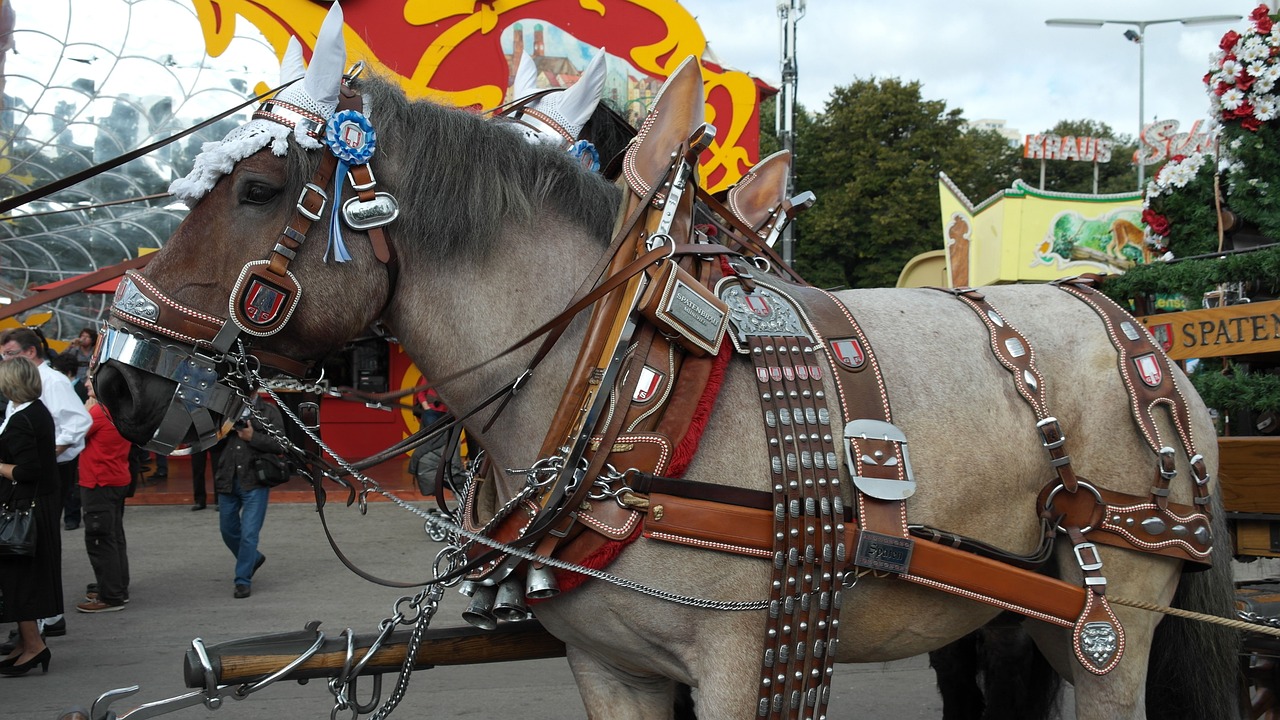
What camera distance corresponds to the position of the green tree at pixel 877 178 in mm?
30141

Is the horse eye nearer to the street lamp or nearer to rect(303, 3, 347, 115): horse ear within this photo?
rect(303, 3, 347, 115): horse ear

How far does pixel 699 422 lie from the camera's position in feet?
7.09

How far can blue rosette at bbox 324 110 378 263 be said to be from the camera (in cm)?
212

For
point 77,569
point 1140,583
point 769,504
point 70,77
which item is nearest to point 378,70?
point 769,504

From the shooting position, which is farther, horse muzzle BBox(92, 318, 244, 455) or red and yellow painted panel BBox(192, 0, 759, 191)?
red and yellow painted panel BBox(192, 0, 759, 191)

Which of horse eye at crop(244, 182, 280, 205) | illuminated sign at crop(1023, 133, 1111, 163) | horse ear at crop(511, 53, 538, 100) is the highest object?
illuminated sign at crop(1023, 133, 1111, 163)

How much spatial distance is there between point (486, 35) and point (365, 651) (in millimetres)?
9759

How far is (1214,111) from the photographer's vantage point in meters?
3.99

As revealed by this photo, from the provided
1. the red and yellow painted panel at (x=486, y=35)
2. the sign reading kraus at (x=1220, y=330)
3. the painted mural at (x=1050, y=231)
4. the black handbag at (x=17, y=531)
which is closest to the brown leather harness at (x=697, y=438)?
the sign reading kraus at (x=1220, y=330)

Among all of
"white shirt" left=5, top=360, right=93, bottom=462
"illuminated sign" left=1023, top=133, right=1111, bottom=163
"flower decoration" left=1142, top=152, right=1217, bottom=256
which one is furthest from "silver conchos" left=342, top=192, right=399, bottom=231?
"illuminated sign" left=1023, top=133, right=1111, bottom=163

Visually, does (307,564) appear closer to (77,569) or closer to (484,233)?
(77,569)

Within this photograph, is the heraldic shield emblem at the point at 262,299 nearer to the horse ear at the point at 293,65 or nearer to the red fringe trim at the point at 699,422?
the horse ear at the point at 293,65

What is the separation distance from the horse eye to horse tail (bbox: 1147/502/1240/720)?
2633 millimetres

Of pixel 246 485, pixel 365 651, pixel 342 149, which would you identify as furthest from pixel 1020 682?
pixel 246 485
